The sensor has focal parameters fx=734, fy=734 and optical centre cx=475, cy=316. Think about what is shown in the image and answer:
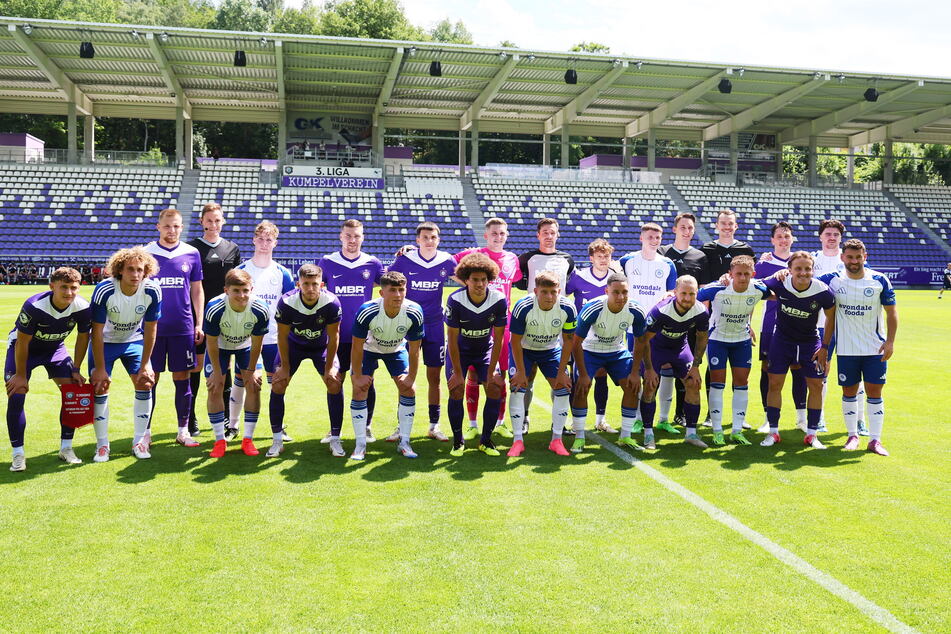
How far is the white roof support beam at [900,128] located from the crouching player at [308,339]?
128 ft

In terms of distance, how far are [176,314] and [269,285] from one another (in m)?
0.87

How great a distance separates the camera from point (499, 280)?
7289 mm

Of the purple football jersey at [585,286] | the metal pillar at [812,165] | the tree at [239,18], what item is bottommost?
the purple football jersey at [585,286]

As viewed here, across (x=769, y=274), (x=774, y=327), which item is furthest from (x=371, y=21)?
(x=774, y=327)

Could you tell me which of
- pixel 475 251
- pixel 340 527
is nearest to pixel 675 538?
pixel 340 527

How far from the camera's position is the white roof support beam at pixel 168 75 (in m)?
27.3

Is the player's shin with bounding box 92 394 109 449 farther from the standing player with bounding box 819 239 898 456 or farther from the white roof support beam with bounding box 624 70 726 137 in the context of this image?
the white roof support beam with bounding box 624 70 726 137

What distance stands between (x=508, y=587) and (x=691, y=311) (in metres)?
3.62

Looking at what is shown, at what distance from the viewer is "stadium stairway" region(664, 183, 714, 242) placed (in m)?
34.9

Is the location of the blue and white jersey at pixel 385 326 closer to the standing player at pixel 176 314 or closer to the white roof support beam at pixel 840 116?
the standing player at pixel 176 314

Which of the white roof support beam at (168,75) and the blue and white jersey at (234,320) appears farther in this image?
the white roof support beam at (168,75)

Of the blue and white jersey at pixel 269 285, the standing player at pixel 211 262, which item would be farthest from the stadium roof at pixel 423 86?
the blue and white jersey at pixel 269 285

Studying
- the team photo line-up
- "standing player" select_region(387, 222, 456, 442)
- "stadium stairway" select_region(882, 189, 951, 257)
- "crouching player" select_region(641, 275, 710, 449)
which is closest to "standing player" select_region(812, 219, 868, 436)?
the team photo line-up

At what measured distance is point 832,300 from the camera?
22.1ft
